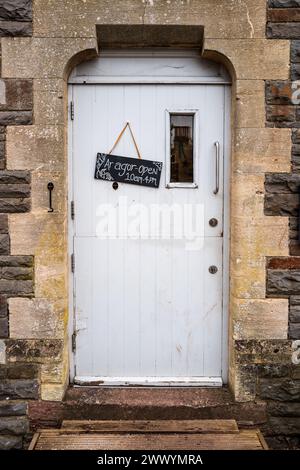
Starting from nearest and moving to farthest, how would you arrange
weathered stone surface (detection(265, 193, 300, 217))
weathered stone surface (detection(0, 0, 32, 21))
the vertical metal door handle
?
weathered stone surface (detection(0, 0, 32, 21))
weathered stone surface (detection(265, 193, 300, 217))
the vertical metal door handle

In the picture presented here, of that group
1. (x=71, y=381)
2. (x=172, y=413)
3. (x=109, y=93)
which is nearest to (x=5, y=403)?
(x=71, y=381)

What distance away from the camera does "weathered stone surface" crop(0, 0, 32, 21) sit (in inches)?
118

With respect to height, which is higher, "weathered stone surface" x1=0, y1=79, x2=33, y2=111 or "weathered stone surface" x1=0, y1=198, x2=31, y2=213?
"weathered stone surface" x1=0, y1=79, x2=33, y2=111

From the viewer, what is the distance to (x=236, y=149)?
3.10m

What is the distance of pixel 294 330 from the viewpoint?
3.14 m

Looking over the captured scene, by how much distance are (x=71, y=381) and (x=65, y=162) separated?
1619 mm

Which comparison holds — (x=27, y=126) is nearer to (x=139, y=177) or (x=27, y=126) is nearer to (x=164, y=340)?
(x=139, y=177)

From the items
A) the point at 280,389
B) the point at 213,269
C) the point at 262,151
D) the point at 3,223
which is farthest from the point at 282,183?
the point at 3,223

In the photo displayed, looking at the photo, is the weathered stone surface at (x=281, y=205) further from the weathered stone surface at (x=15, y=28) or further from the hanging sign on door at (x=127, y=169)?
the weathered stone surface at (x=15, y=28)

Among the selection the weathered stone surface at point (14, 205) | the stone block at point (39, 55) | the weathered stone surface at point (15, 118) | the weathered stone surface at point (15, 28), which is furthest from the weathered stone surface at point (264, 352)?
the weathered stone surface at point (15, 28)

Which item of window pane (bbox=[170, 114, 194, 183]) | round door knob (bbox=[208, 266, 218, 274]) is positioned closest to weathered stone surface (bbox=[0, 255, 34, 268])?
window pane (bbox=[170, 114, 194, 183])

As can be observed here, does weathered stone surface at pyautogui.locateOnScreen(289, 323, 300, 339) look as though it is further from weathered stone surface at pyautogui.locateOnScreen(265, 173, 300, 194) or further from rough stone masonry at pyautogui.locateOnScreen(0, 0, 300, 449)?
weathered stone surface at pyautogui.locateOnScreen(265, 173, 300, 194)

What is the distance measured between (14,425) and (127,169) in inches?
77.6

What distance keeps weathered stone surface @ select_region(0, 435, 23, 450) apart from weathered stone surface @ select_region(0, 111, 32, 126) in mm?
2180
